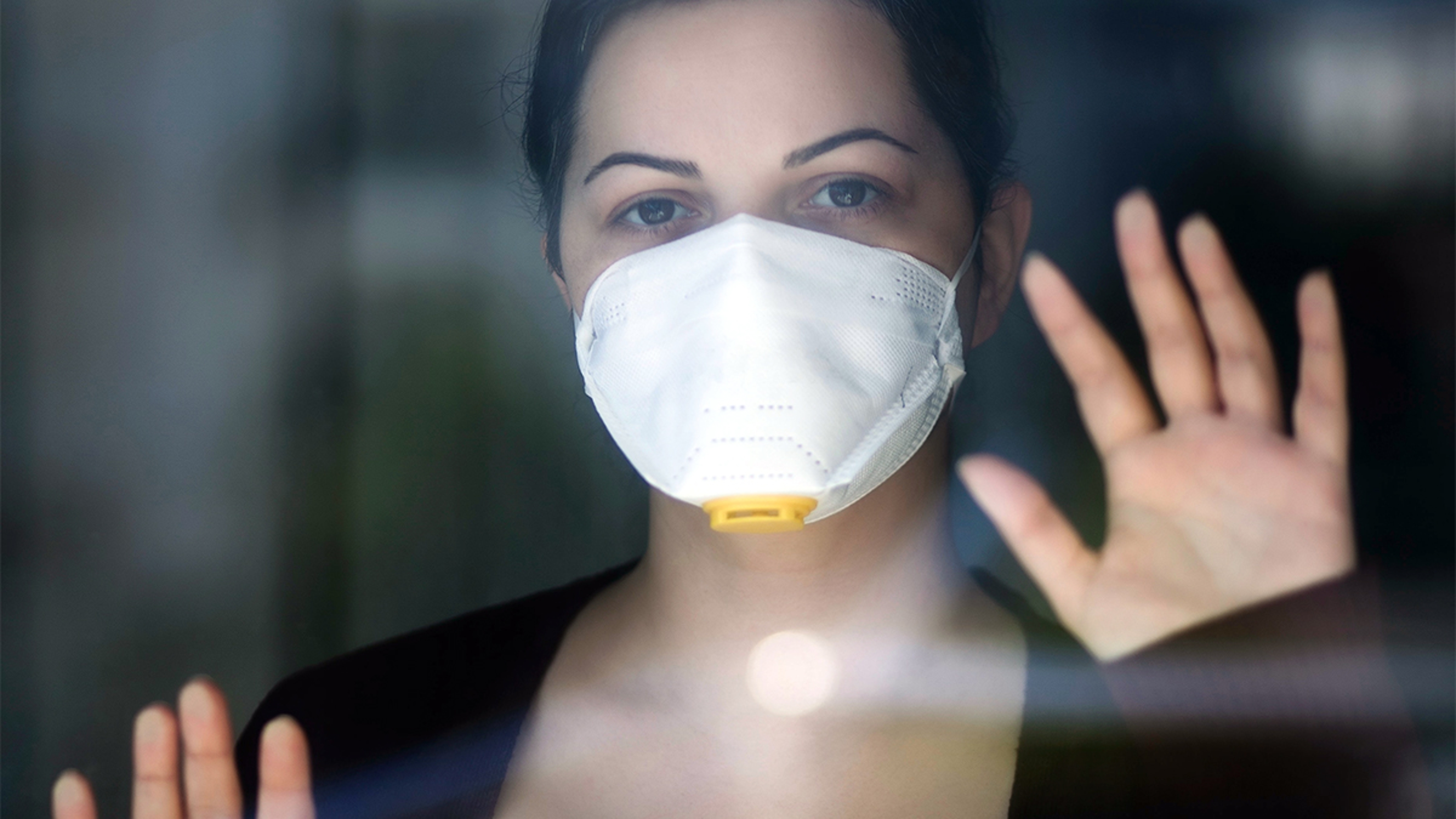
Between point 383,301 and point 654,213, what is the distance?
0.64 meters

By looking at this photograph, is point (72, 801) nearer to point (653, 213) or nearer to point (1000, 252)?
point (653, 213)

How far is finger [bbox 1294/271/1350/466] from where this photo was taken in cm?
57

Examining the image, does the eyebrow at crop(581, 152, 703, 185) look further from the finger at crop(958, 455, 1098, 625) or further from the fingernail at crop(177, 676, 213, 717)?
the fingernail at crop(177, 676, 213, 717)

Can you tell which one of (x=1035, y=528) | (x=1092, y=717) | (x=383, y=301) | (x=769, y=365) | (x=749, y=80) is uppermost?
(x=383, y=301)

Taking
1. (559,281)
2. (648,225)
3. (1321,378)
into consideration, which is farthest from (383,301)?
(1321,378)

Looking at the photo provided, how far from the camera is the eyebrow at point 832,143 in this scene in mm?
765

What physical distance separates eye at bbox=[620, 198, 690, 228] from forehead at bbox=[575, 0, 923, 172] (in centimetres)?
4

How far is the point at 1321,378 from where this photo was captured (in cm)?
57

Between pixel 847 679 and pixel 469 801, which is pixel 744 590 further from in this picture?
pixel 469 801

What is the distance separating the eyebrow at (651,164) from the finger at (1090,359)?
278 millimetres

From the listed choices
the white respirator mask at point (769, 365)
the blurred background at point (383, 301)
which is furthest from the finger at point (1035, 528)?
the blurred background at point (383, 301)

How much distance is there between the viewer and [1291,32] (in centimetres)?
110

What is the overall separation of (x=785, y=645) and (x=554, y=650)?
20 cm

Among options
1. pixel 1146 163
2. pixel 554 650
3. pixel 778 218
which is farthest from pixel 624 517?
pixel 1146 163
